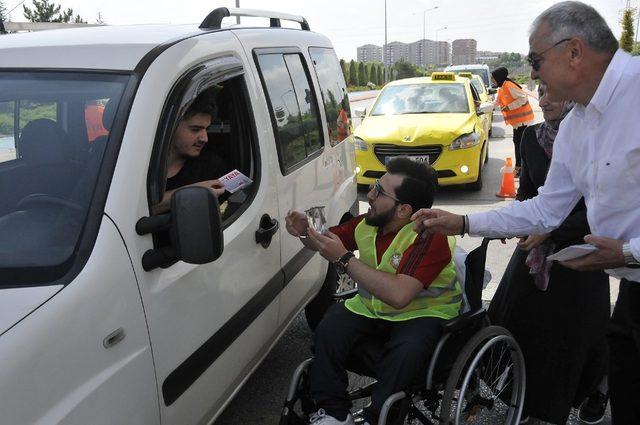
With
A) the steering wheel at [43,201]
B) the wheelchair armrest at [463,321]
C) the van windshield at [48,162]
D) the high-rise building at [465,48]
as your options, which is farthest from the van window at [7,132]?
the high-rise building at [465,48]

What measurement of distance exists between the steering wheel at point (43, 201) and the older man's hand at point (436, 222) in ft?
4.19

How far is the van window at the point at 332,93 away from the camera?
151 inches

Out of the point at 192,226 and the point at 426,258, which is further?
the point at 426,258

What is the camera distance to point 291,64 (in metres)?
3.39

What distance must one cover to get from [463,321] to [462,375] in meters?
0.30

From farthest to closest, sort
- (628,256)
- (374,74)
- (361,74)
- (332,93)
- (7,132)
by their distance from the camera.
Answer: (374,74), (361,74), (332,93), (7,132), (628,256)

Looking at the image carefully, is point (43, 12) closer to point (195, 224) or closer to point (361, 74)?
point (195, 224)

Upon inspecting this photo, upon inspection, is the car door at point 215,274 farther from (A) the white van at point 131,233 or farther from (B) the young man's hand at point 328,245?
(B) the young man's hand at point 328,245

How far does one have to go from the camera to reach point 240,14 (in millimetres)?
3023

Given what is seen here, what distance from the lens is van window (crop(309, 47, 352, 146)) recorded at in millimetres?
3842

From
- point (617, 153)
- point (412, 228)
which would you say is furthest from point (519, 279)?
point (617, 153)

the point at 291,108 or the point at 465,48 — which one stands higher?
the point at 291,108

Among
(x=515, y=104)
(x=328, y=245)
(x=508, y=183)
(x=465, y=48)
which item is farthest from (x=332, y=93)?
(x=465, y=48)

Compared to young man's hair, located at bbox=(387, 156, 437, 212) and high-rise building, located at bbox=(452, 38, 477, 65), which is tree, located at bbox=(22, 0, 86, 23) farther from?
high-rise building, located at bbox=(452, 38, 477, 65)
